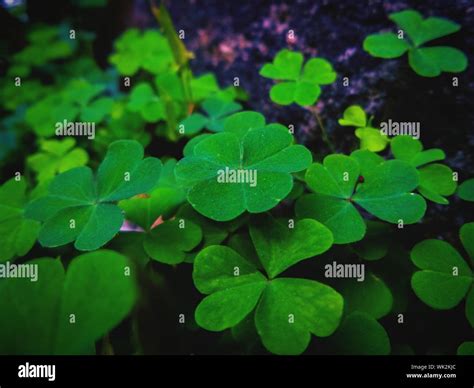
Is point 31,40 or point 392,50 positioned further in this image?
point 31,40

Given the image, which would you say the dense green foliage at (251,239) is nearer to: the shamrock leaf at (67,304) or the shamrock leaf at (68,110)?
the shamrock leaf at (67,304)

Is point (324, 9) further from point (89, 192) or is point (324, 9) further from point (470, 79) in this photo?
point (89, 192)

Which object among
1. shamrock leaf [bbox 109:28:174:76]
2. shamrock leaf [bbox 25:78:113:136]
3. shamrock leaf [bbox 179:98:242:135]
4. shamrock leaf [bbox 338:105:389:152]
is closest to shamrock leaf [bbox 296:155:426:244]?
shamrock leaf [bbox 338:105:389:152]

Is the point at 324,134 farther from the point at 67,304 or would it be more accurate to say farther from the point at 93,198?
the point at 67,304

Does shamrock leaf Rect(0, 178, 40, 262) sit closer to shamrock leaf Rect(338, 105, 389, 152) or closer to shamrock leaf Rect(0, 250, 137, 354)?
shamrock leaf Rect(0, 250, 137, 354)

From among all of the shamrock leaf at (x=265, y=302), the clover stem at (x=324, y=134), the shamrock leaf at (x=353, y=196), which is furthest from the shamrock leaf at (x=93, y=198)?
the clover stem at (x=324, y=134)

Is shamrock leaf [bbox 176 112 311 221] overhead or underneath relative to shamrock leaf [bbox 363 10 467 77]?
underneath
